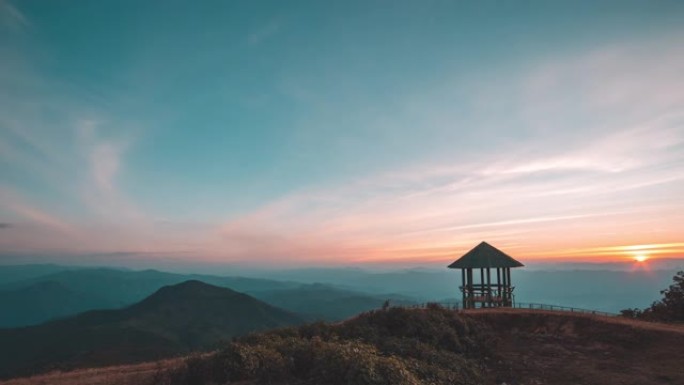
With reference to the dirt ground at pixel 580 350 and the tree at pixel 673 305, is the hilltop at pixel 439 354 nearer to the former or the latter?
the dirt ground at pixel 580 350

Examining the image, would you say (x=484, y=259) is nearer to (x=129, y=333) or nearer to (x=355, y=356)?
(x=355, y=356)

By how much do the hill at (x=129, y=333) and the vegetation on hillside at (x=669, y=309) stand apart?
10595 centimetres

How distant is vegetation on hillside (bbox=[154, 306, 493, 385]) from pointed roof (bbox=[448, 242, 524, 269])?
13484mm

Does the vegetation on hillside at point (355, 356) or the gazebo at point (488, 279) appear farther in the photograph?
the gazebo at point (488, 279)

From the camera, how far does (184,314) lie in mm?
186125

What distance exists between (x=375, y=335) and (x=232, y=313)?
618 feet

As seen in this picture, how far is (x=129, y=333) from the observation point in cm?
14775

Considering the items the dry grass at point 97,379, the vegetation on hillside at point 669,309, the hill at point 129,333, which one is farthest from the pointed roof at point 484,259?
the hill at point 129,333

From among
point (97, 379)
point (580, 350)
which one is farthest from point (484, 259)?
point (97, 379)

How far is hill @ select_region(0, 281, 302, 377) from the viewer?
119 m

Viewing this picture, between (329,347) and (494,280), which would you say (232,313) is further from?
(329,347)

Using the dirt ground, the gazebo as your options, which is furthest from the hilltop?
the gazebo

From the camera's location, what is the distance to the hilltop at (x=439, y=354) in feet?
46.8

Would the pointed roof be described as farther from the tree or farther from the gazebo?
the tree
